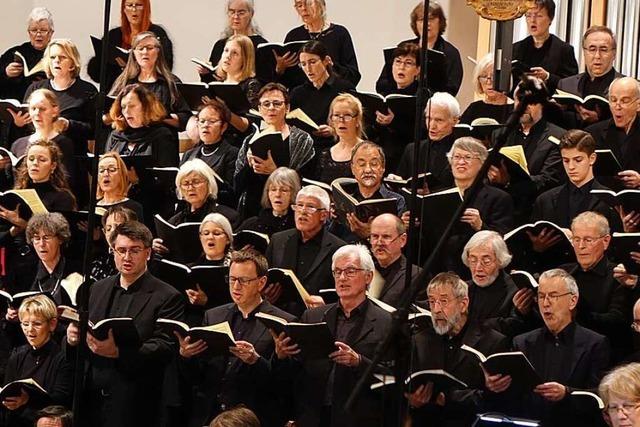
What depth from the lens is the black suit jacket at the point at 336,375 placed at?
545cm

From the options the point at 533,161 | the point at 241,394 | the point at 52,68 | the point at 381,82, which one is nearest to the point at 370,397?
the point at 241,394

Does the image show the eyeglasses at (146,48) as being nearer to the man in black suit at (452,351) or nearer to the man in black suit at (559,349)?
the man in black suit at (452,351)

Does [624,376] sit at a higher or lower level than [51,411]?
higher

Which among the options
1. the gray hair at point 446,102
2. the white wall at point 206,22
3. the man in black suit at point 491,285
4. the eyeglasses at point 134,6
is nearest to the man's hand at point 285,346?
the man in black suit at point 491,285

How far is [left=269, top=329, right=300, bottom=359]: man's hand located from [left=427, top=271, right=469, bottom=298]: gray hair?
1.87ft

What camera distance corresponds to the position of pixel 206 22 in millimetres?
10211

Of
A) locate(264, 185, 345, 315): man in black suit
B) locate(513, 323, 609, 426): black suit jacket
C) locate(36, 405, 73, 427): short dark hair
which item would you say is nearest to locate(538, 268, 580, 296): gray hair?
locate(513, 323, 609, 426): black suit jacket

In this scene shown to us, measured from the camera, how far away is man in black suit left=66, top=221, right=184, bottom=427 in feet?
18.9

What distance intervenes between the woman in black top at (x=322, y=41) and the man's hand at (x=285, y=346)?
8.34ft

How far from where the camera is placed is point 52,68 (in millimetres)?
7859

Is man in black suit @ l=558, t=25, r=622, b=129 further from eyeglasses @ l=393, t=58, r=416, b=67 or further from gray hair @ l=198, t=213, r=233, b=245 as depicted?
gray hair @ l=198, t=213, r=233, b=245

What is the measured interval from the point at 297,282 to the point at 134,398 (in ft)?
2.60

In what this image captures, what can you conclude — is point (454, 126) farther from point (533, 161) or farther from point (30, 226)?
point (30, 226)

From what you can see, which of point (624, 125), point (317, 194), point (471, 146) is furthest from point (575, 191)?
point (317, 194)
